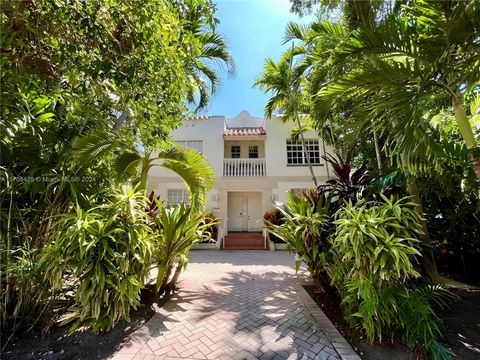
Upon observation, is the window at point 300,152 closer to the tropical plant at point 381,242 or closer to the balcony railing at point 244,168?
the balcony railing at point 244,168

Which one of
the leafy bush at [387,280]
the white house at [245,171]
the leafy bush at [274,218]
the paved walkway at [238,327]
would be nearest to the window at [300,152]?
the white house at [245,171]

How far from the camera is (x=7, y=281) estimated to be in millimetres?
3029

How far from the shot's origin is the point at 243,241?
12594 millimetres

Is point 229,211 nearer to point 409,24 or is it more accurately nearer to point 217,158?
point 217,158

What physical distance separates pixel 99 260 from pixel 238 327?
2.16 meters

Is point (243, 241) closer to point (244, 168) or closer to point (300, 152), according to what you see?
point (244, 168)

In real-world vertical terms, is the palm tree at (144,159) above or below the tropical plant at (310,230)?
above

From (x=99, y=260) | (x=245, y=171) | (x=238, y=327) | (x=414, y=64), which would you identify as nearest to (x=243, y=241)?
(x=245, y=171)

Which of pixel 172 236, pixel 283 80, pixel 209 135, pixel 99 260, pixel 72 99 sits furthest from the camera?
pixel 209 135

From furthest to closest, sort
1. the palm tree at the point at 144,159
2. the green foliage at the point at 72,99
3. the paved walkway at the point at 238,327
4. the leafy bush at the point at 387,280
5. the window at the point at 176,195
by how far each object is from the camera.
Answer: the window at the point at 176,195 → the palm tree at the point at 144,159 → the paved walkway at the point at 238,327 → the leafy bush at the point at 387,280 → the green foliage at the point at 72,99

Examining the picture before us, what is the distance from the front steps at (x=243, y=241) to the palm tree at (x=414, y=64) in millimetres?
9600

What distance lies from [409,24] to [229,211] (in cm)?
1276

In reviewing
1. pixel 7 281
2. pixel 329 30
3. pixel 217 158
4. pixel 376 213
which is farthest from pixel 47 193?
pixel 217 158

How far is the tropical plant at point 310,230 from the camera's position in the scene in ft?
13.9
